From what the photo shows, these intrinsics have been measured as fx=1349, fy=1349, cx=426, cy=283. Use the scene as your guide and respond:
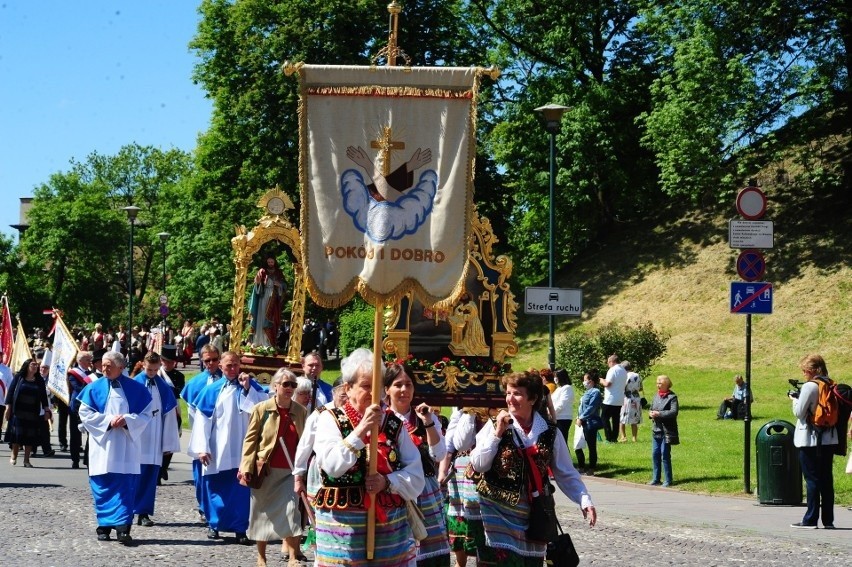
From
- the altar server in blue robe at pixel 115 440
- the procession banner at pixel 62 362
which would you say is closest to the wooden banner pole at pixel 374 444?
the altar server in blue robe at pixel 115 440

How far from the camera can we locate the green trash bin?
16.5 meters

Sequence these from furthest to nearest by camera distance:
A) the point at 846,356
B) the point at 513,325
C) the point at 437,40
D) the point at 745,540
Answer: the point at 437,40 < the point at 846,356 < the point at 513,325 < the point at 745,540

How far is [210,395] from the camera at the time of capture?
14.2 m

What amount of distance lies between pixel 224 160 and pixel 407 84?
39.2m

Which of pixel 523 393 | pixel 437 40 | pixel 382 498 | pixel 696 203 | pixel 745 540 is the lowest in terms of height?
pixel 745 540

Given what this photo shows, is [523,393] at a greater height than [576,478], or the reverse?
[523,393]

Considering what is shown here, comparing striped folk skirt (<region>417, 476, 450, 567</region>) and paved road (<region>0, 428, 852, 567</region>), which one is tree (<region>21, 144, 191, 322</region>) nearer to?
paved road (<region>0, 428, 852, 567</region>)

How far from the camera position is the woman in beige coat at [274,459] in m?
11.5

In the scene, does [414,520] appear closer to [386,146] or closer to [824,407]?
[386,146]

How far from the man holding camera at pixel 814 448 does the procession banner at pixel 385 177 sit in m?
7.76

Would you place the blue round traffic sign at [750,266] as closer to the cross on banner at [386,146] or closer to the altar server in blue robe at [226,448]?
the altar server in blue robe at [226,448]

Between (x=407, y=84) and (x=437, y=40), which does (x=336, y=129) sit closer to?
(x=407, y=84)

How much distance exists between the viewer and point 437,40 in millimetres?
44844

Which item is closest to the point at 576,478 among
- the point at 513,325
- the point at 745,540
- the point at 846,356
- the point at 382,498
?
the point at 382,498
